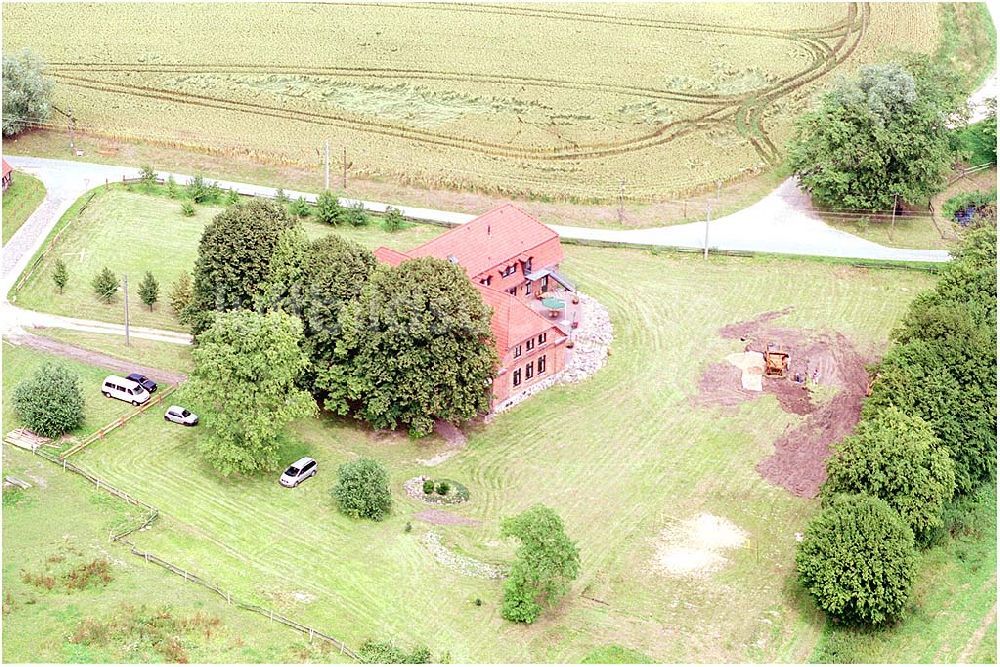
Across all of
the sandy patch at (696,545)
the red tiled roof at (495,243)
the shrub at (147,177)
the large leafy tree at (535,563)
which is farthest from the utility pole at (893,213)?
the shrub at (147,177)

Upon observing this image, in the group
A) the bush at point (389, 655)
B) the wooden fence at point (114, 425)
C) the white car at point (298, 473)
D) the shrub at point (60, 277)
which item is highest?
the shrub at point (60, 277)

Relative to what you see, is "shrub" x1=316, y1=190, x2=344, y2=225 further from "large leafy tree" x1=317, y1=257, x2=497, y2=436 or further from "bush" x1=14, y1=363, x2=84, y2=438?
"bush" x1=14, y1=363, x2=84, y2=438

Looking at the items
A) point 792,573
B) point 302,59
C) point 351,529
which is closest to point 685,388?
point 792,573

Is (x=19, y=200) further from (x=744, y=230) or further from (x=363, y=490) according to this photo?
(x=744, y=230)

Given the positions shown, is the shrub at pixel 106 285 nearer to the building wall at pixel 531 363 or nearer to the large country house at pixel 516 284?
the large country house at pixel 516 284

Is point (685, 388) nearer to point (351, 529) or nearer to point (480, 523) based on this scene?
point (480, 523)

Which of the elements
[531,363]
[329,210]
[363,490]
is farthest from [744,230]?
[363,490]

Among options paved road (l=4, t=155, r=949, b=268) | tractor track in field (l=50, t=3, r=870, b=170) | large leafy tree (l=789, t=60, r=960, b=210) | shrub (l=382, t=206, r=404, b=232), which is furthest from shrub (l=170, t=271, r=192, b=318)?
large leafy tree (l=789, t=60, r=960, b=210)
